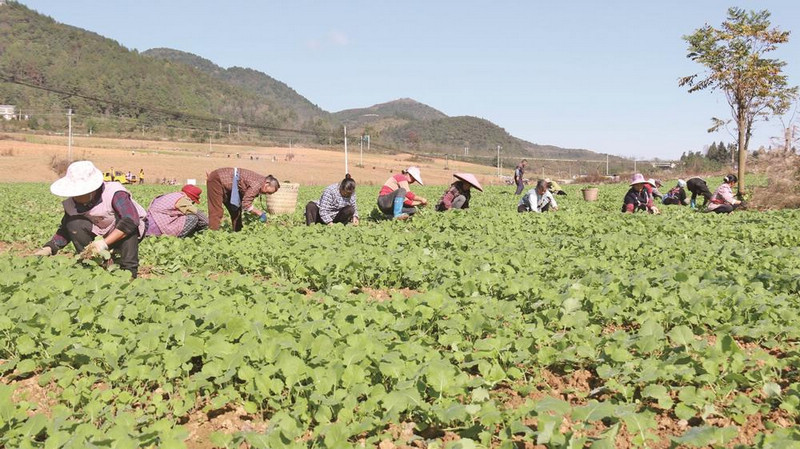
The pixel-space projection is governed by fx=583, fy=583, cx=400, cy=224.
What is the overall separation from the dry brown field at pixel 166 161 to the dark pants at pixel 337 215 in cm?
3510

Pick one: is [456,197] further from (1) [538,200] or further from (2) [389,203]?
(1) [538,200]

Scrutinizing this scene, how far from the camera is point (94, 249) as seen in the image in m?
5.55

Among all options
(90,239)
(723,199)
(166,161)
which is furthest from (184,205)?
(166,161)

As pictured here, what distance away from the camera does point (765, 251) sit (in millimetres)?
6180

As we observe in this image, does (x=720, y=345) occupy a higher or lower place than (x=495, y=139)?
lower

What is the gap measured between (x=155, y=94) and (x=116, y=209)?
13276cm

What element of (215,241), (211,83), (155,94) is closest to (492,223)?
(215,241)

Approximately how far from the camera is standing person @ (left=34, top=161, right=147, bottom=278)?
18.4 ft

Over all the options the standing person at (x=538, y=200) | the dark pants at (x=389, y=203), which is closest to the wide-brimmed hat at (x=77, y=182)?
the dark pants at (x=389, y=203)

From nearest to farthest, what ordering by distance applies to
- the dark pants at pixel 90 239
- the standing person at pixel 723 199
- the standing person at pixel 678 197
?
the dark pants at pixel 90 239 → the standing person at pixel 723 199 → the standing person at pixel 678 197

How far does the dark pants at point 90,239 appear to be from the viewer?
599 centimetres

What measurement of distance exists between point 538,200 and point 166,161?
49.7 metres

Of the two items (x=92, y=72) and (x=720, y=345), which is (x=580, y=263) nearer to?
(x=720, y=345)

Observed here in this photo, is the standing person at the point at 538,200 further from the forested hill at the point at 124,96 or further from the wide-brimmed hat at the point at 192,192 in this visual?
the forested hill at the point at 124,96
